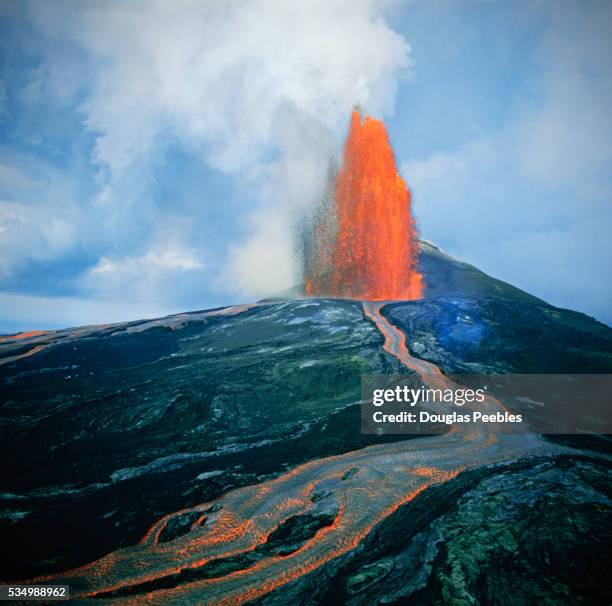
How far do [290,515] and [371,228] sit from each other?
206 feet

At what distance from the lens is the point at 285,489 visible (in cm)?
1634

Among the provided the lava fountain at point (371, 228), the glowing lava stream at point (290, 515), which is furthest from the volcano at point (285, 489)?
the lava fountain at point (371, 228)

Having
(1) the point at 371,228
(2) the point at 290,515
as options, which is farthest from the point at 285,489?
(1) the point at 371,228

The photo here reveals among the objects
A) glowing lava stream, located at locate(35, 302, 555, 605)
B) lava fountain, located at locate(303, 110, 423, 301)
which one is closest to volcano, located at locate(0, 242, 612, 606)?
glowing lava stream, located at locate(35, 302, 555, 605)

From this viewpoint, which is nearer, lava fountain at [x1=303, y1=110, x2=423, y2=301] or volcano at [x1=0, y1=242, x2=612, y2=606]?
volcano at [x1=0, y1=242, x2=612, y2=606]

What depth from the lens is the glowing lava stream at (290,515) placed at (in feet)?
34.3

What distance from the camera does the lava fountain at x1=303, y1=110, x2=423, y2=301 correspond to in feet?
229

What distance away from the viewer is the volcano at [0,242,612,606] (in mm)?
10438

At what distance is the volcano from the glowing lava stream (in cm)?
7

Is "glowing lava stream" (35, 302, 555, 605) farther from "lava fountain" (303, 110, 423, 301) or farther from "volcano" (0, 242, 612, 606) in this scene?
"lava fountain" (303, 110, 423, 301)

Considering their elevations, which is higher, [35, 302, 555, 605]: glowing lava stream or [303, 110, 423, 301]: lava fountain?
[303, 110, 423, 301]: lava fountain

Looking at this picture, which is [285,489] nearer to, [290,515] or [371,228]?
[290,515]

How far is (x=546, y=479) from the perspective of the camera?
15594mm

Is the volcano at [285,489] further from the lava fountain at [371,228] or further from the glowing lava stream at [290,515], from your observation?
the lava fountain at [371,228]
